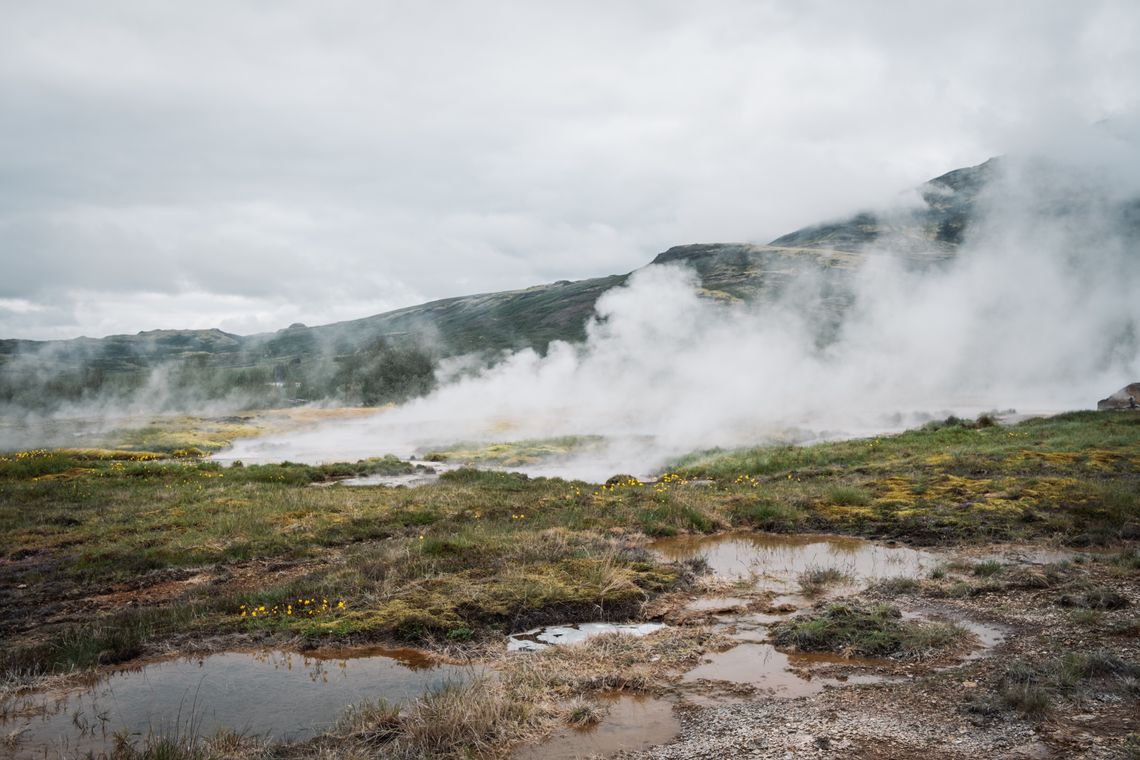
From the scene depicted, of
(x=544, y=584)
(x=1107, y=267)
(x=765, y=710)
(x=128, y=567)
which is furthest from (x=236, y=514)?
(x=1107, y=267)

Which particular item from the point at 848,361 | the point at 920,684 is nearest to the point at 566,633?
the point at 920,684

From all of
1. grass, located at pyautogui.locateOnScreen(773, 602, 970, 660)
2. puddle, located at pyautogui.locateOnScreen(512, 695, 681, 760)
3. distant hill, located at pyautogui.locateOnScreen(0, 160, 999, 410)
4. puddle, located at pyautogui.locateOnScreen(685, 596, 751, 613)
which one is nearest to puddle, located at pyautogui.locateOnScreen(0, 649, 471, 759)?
puddle, located at pyautogui.locateOnScreen(512, 695, 681, 760)

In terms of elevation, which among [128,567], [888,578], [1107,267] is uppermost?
[1107,267]

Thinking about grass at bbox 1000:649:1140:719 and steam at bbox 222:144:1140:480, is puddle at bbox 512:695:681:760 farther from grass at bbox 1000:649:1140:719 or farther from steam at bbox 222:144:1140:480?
steam at bbox 222:144:1140:480

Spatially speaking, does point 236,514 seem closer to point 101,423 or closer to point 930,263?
point 101,423

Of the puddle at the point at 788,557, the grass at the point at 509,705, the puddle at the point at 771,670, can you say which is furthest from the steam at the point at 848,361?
the grass at the point at 509,705

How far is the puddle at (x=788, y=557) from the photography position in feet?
46.9

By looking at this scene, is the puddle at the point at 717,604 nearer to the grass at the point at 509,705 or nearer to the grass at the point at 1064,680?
the grass at the point at 509,705

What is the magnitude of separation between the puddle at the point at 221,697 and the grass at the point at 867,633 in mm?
5197

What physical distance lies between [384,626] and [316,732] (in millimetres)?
3283

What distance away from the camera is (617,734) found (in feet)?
26.0

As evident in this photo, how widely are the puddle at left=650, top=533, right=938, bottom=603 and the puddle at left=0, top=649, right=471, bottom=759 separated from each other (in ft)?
24.4

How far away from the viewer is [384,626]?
11359 millimetres

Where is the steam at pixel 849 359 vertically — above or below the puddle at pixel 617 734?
above
